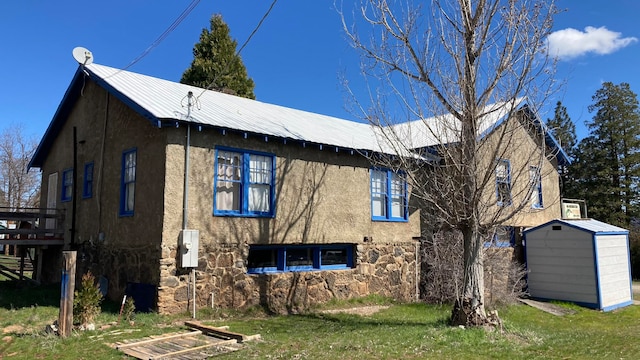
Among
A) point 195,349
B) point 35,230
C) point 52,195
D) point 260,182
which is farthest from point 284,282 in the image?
point 52,195

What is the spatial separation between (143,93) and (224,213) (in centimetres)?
410

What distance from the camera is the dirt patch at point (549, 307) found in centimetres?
1489

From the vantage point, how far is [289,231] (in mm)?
13055

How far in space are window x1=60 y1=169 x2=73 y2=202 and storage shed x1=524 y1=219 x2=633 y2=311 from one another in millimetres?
15838

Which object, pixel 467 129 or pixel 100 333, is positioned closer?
pixel 100 333

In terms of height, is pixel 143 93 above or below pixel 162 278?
above

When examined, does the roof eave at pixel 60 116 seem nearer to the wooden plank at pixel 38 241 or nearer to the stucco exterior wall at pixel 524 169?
the wooden plank at pixel 38 241

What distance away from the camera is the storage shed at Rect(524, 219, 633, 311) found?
15664 mm

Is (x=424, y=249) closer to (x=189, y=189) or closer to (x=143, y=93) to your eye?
(x=189, y=189)

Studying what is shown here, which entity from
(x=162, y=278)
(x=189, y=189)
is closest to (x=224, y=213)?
(x=189, y=189)

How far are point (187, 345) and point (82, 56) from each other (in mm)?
10472

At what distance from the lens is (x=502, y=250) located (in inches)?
650

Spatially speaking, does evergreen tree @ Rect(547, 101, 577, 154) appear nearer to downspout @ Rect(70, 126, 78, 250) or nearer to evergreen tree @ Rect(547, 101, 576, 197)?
evergreen tree @ Rect(547, 101, 576, 197)

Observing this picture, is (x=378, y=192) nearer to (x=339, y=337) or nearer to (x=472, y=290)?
(x=472, y=290)
